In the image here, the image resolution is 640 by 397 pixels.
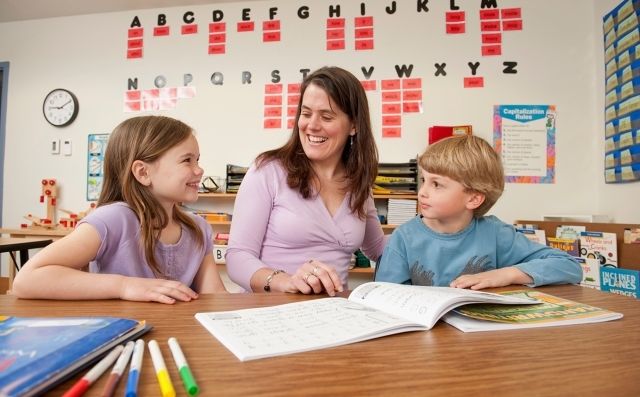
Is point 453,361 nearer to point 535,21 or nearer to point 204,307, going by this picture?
point 204,307

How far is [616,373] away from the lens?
41 cm

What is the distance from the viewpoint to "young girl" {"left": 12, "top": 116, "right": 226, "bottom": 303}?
847mm

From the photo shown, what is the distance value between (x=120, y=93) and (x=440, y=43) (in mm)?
2719

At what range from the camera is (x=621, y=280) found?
1.99 metres

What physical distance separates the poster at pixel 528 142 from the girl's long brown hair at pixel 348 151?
1.89 meters

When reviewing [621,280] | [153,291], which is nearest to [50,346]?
[153,291]

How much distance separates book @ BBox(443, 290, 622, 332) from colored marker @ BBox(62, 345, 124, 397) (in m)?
0.45

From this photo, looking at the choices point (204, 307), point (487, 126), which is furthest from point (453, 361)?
point (487, 126)

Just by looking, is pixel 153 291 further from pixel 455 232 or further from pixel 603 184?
pixel 603 184

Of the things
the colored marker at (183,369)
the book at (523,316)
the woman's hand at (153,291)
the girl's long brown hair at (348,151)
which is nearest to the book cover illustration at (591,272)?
the girl's long brown hair at (348,151)

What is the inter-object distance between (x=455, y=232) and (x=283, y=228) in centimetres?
52

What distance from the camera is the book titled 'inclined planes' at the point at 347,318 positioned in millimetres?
478

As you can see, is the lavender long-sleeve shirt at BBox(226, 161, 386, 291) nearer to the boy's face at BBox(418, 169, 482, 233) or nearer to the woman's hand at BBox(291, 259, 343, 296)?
the boy's face at BBox(418, 169, 482, 233)

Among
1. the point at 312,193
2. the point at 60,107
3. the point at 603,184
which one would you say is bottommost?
the point at 312,193
